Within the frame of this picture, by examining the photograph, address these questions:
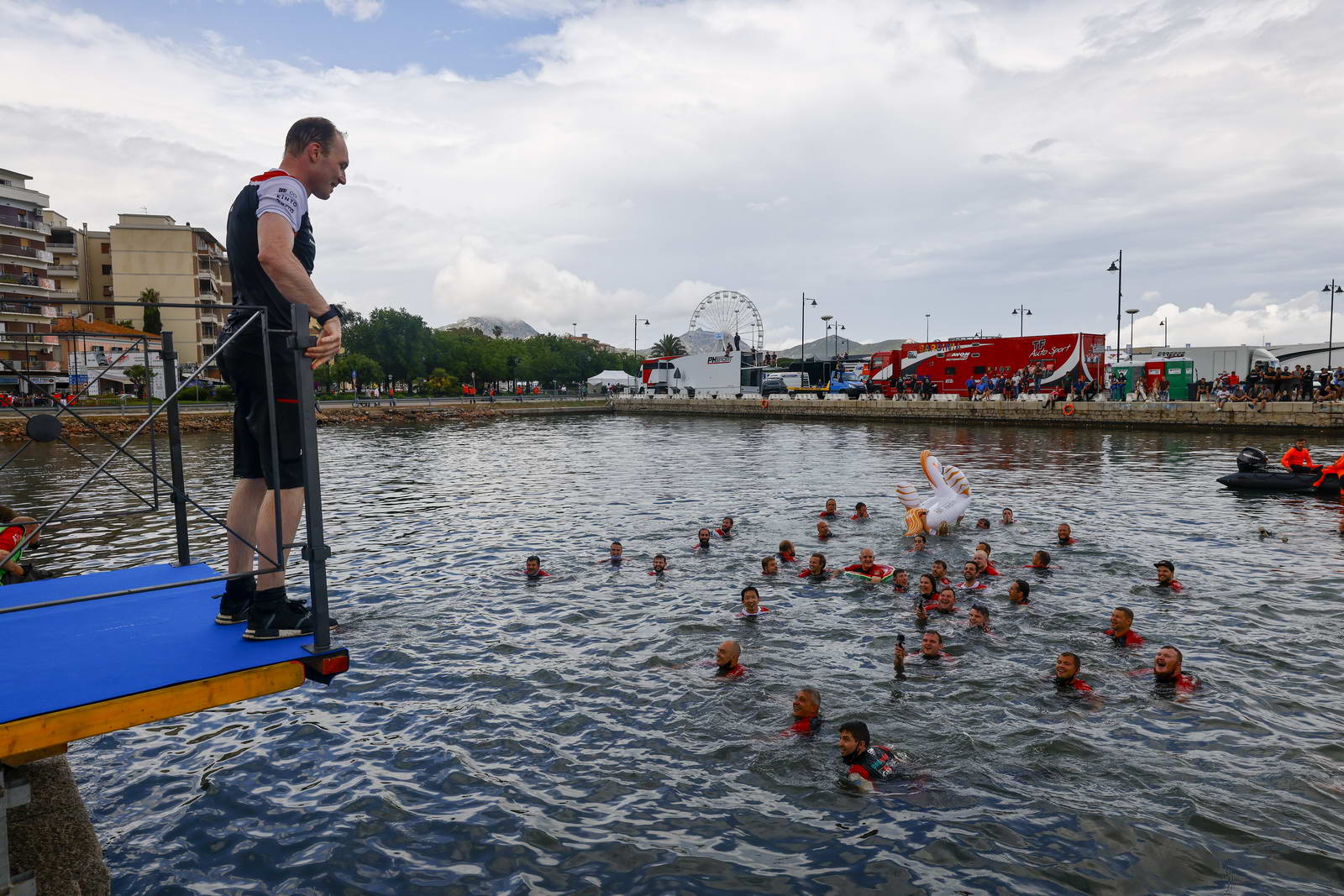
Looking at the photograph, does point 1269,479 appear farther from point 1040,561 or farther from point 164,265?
point 164,265

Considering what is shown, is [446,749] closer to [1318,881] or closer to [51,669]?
[51,669]

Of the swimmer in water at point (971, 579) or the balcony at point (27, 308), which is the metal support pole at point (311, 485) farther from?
the swimmer in water at point (971, 579)

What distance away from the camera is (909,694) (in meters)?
10.0

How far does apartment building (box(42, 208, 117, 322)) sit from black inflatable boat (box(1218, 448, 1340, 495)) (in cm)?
9664

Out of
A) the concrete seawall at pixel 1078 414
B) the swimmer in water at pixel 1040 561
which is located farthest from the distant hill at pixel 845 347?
the swimmer in water at pixel 1040 561

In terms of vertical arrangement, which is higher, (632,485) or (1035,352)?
(1035,352)

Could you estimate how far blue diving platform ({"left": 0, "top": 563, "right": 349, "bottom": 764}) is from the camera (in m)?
3.65

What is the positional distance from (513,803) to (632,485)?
851 inches

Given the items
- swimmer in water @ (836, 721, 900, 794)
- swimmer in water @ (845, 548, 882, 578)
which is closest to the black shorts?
swimmer in water @ (836, 721, 900, 794)

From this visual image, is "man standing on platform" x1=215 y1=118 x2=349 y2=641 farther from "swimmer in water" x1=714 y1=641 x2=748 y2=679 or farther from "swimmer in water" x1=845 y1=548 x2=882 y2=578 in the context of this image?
"swimmer in water" x1=845 y1=548 x2=882 y2=578

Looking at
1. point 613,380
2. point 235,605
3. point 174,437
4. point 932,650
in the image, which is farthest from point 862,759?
point 613,380

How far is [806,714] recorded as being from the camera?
902cm

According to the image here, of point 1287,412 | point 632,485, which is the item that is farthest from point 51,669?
point 1287,412

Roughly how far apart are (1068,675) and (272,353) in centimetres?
974
